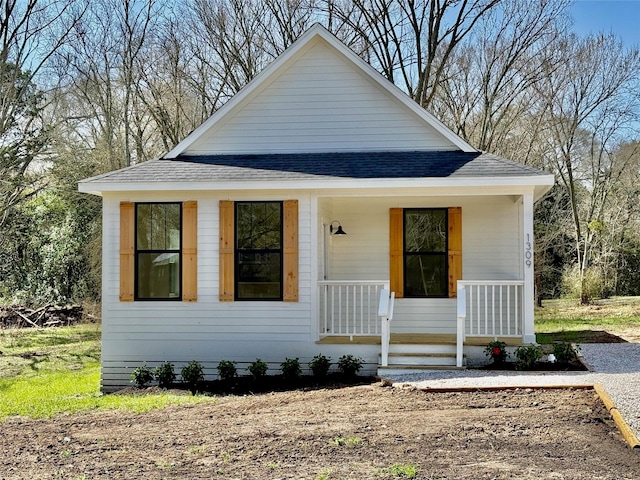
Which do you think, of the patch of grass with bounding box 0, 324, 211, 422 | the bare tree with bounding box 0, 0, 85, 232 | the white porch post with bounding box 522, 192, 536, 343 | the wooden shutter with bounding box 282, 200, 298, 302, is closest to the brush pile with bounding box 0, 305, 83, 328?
the patch of grass with bounding box 0, 324, 211, 422

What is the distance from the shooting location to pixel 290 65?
1269 cm

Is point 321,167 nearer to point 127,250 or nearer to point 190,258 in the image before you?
point 190,258

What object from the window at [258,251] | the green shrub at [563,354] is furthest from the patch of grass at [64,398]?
the green shrub at [563,354]

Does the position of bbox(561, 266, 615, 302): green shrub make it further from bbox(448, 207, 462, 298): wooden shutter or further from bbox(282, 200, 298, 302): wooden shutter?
bbox(282, 200, 298, 302): wooden shutter

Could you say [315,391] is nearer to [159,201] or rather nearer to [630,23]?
[159,201]

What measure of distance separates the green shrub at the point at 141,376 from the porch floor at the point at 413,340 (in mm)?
2628

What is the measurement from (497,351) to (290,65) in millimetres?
6063

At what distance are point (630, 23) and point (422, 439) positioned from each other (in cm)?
1933

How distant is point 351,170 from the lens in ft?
36.8

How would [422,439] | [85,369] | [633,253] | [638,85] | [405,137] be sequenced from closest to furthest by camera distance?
[422,439] < [405,137] < [85,369] < [638,85] < [633,253]

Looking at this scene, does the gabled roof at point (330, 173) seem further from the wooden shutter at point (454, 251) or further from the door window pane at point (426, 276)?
the door window pane at point (426, 276)

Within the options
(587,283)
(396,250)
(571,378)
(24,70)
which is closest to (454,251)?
(396,250)

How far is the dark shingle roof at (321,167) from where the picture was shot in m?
10.9

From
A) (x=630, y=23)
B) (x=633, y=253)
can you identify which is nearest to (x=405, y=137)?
(x=630, y=23)
